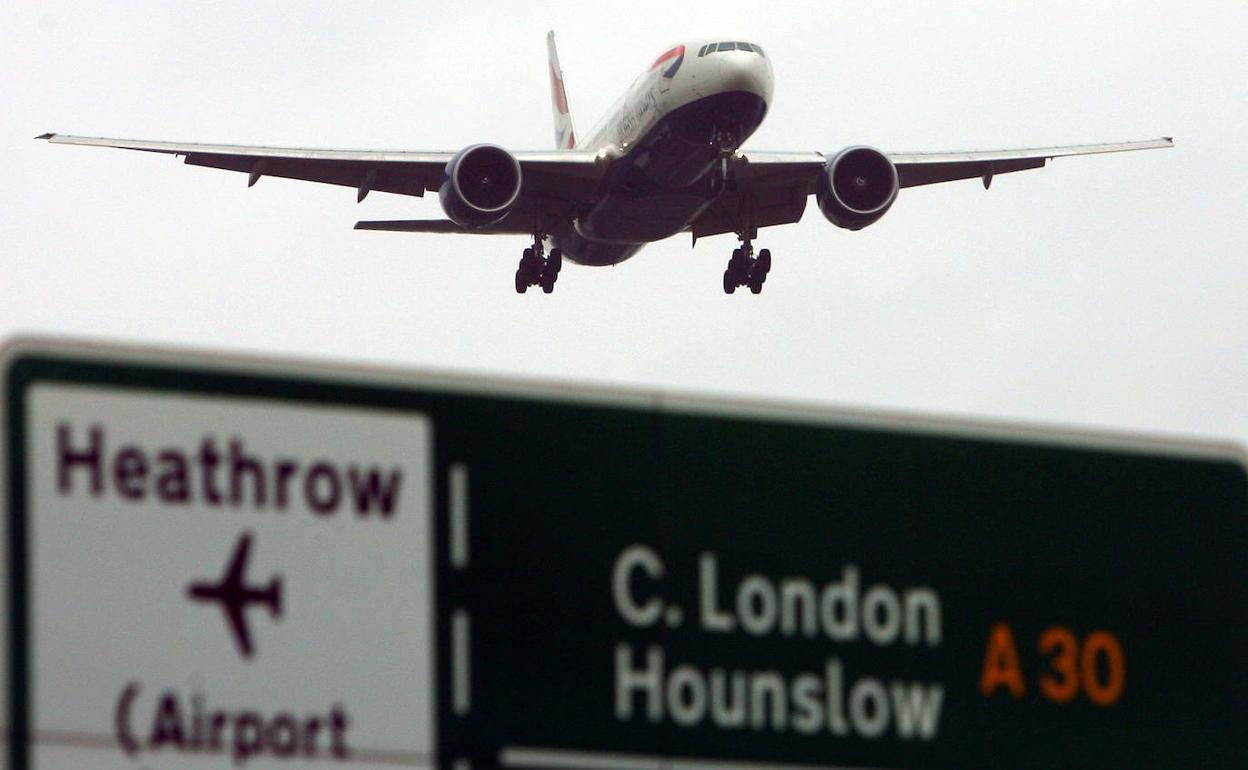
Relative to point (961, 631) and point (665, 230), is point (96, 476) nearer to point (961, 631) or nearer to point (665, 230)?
point (961, 631)

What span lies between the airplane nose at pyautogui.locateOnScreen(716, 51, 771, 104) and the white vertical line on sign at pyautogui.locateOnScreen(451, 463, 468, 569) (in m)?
34.6

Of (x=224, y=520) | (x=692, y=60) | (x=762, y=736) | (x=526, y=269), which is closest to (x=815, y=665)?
(x=762, y=736)

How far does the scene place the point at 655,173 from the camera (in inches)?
1647

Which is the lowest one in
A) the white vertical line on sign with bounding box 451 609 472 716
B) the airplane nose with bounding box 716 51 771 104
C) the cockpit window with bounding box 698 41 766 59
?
the white vertical line on sign with bounding box 451 609 472 716

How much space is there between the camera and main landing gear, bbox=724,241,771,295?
45.5 meters

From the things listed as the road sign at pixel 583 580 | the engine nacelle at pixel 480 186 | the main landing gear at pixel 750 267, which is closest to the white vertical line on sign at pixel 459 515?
the road sign at pixel 583 580

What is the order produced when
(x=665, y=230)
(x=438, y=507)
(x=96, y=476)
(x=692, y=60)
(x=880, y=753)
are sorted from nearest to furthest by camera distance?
(x=96, y=476) → (x=438, y=507) → (x=880, y=753) → (x=692, y=60) → (x=665, y=230)

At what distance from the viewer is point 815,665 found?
6.43m

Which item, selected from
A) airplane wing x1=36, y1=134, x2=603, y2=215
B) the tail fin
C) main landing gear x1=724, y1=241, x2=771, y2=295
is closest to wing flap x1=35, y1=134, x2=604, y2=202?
airplane wing x1=36, y1=134, x2=603, y2=215

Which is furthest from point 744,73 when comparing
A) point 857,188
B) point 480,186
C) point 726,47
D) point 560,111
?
point 560,111

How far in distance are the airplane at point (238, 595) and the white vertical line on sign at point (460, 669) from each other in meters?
0.53

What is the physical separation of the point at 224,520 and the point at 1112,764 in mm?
2982

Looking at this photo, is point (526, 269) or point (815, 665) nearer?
point (815, 665)

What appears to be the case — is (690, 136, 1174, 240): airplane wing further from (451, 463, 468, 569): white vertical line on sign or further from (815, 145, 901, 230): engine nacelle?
(451, 463, 468, 569): white vertical line on sign
